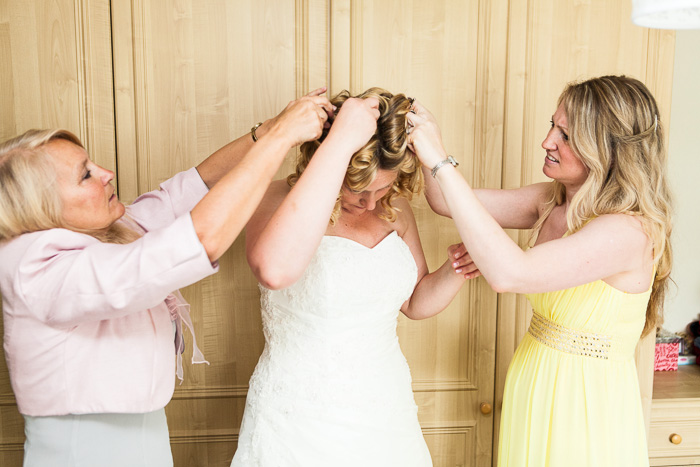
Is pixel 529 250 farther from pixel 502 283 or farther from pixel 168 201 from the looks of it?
pixel 168 201

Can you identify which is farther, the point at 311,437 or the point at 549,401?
the point at 549,401

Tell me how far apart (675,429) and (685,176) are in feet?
3.53

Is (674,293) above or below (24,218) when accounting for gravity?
below

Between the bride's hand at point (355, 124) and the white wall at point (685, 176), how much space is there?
1.82 meters

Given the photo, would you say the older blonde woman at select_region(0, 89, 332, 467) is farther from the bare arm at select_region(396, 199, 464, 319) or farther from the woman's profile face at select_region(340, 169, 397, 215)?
the bare arm at select_region(396, 199, 464, 319)

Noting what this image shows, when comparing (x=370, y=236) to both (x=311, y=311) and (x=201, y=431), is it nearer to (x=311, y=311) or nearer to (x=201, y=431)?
(x=311, y=311)

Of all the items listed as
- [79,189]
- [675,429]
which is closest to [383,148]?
[79,189]

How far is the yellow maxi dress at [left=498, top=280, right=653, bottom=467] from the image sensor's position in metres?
1.52

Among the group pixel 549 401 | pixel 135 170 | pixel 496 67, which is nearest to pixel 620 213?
pixel 549 401

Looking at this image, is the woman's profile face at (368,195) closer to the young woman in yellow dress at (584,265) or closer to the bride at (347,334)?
the bride at (347,334)

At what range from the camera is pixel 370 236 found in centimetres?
156

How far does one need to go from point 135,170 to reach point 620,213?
4.51 ft

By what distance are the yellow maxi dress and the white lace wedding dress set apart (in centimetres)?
36

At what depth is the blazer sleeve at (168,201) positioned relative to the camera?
147 cm
